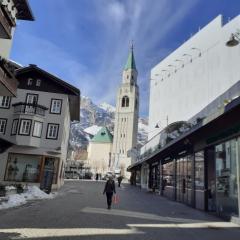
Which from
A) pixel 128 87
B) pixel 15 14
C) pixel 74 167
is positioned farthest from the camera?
pixel 128 87

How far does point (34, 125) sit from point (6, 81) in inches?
734

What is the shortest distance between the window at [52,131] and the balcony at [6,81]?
16.5 metres

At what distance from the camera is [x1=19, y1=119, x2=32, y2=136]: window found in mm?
38344

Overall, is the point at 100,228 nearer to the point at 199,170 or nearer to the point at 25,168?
the point at 199,170

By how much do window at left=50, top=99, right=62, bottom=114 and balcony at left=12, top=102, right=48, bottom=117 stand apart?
105 centimetres

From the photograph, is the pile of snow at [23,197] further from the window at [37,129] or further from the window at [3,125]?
the window at [3,125]

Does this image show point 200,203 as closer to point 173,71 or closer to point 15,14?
point 15,14

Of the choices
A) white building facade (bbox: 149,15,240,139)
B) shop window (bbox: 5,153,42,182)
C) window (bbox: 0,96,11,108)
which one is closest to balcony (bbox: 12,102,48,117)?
window (bbox: 0,96,11,108)

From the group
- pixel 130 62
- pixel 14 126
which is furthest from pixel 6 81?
pixel 130 62

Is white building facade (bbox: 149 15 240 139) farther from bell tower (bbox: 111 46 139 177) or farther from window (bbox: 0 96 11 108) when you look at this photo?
bell tower (bbox: 111 46 139 177)

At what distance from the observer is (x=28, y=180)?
37.9 m

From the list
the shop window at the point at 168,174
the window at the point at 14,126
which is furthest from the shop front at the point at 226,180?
the window at the point at 14,126

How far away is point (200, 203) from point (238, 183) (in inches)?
235

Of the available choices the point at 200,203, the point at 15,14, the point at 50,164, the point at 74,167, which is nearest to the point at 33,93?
the point at 50,164
